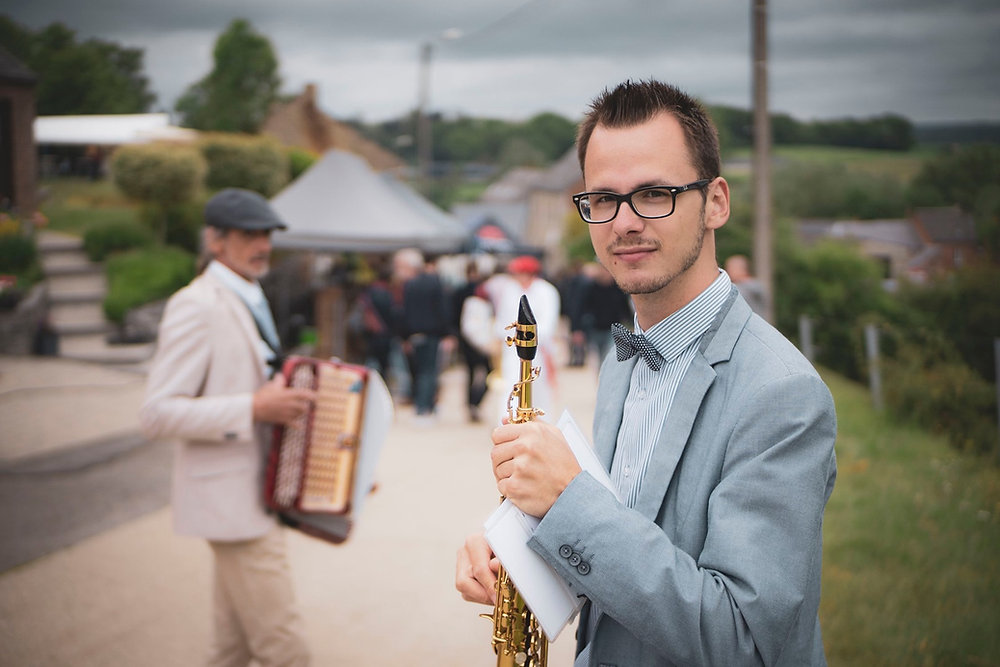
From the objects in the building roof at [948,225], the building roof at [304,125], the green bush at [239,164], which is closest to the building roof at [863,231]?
the building roof at [948,225]

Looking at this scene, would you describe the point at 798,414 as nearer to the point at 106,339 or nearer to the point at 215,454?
the point at 215,454

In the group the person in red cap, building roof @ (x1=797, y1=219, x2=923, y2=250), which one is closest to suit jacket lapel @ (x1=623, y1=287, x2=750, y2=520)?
the person in red cap

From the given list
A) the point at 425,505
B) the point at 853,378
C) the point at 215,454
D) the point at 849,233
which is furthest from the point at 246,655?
the point at 849,233

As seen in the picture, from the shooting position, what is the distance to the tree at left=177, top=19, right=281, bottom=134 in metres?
20.1

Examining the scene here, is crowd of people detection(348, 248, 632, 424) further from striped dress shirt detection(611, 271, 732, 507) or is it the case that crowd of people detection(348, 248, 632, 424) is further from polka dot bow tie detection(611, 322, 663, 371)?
striped dress shirt detection(611, 271, 732, 507)

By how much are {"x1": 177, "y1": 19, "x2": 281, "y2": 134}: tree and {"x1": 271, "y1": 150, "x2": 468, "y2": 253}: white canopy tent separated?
19.4ft

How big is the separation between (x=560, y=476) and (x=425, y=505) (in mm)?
5609

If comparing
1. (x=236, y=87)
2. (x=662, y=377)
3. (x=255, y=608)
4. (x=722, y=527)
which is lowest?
(x=255, y=608)

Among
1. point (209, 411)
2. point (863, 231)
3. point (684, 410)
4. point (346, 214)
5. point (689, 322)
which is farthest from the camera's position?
point (863, 231)

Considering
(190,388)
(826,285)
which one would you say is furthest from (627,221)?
(826,285)

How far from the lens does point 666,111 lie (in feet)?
4.99

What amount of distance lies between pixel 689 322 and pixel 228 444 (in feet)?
7.64

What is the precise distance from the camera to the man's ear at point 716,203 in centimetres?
158

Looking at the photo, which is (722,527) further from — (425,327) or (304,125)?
(304,125)
